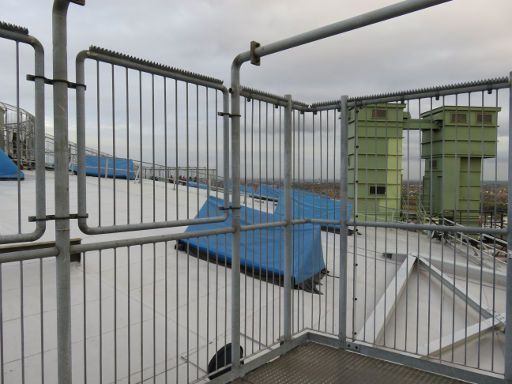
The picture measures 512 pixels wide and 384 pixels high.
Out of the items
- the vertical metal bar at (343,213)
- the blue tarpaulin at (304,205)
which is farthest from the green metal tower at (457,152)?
the blue tarpaulin at (304,205)

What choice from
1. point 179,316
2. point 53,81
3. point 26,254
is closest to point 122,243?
point 26,254

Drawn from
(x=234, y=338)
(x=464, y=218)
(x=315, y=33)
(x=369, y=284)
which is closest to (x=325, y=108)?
(x=315, y=33)

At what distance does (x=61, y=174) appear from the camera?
198cm

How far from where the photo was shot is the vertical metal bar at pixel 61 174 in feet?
6.31

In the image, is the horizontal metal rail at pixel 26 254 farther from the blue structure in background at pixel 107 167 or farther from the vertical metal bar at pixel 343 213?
the vertical metal bar at pixel 343 213

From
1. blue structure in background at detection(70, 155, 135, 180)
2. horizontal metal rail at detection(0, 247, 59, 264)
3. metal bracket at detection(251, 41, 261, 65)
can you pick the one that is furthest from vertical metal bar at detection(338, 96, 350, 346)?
horizontal metal rail at detection(0, 247, 59, 264)

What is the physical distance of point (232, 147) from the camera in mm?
2980

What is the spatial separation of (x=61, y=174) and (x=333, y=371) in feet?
9.31

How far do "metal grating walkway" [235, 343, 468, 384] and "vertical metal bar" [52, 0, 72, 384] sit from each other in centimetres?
161

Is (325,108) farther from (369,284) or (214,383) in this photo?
(369,284)

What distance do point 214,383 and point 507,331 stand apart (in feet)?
8.37

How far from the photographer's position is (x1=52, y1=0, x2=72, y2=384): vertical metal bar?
1.92m

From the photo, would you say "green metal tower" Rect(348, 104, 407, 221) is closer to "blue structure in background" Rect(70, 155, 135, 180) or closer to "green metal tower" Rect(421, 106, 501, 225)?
"green metal tower" Rect(421, 106, 501, 225)

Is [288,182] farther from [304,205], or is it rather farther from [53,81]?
[53,81]
